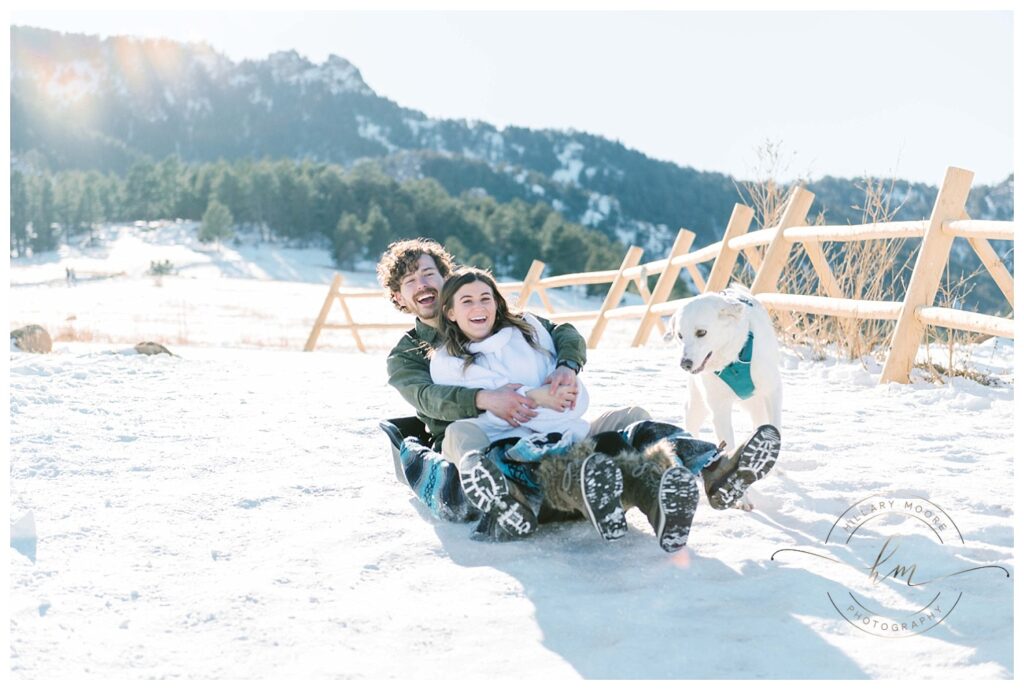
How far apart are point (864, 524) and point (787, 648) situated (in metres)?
0.91

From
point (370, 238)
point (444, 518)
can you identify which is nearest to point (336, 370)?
point (444, 518)

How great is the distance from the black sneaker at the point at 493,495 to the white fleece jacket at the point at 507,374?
27 centimetres

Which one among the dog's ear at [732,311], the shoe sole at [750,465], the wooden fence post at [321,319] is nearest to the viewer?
the shoe sole at [750,465]

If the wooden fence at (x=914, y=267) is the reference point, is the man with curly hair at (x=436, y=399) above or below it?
below

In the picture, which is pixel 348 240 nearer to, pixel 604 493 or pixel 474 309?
pixel 474 309

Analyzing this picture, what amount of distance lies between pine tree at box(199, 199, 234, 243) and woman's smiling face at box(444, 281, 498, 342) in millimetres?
37683

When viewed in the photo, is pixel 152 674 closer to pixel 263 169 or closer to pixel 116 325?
pixel 116 325

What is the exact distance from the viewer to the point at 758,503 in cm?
278

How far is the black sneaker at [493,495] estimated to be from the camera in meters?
2.34

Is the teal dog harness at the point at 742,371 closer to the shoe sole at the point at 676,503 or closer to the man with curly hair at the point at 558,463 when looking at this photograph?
the man with curly hair at the point at 558,463

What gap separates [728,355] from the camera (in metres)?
2.77

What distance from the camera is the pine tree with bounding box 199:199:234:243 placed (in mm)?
37719

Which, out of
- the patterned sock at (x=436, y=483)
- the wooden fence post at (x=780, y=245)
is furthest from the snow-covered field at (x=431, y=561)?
the wooden fence post at (x=780, y=245)

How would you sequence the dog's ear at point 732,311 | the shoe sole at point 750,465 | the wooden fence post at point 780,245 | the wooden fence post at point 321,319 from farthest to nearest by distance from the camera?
the wooden fence post at point 321,319
the wooden fence post at point 780,245
the dog's ear at point 732,311
the shoe sole at point 750,465
